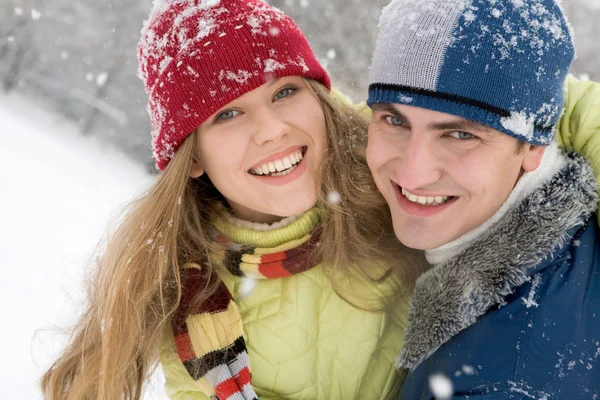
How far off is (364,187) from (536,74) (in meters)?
0.99

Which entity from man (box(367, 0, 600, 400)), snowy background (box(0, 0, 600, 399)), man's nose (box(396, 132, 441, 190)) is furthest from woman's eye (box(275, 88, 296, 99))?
snowy background (box(0, 0, 600, 399))

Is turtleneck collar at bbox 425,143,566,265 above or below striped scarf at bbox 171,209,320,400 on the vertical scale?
above

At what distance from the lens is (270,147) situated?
214cm

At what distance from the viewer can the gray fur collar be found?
1673 millimetres

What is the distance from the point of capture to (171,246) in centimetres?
233

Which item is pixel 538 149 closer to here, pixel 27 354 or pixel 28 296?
pixel 27 354

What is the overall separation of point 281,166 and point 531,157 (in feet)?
3.23

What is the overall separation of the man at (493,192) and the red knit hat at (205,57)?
0.47 m

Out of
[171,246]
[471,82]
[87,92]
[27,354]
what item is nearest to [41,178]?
[27,354]

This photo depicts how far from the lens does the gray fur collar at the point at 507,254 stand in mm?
1673

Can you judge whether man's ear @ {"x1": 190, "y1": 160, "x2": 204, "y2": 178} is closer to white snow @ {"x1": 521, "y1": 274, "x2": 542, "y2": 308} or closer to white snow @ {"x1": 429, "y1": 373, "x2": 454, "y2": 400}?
white snow @ {"x1": 429, "y1": 373, "x2": 454, "y2": 400}

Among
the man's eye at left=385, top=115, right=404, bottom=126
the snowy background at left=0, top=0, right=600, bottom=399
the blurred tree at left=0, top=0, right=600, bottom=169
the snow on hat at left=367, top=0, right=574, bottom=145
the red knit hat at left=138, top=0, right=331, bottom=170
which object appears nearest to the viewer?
the snow on hat at left=367, top=0, right=574, bottom=145

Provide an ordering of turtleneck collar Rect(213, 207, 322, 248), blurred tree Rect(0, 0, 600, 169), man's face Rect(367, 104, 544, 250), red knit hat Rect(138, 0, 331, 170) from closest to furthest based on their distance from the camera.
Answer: man's face Rect(367, 104, 544, 250) < red knit hat Rect(138, 0, 331, 170) < turtleneck collar Rect(213, 207, 322, 248) < blurred tree Rect(0, 0, 600, 169)

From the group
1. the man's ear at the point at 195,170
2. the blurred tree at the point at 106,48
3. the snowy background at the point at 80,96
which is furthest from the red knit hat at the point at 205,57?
the blurred tree at the point at 106,48
